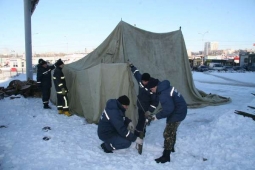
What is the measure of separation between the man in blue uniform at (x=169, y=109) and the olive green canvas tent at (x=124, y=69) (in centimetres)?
194

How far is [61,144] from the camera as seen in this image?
Result: 191 inches

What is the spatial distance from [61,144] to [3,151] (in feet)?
3.56

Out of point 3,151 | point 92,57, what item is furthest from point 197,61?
point 3,151

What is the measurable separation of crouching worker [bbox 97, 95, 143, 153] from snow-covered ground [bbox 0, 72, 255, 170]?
200 millimetres

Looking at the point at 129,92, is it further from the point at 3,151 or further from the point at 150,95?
the point at 3,151

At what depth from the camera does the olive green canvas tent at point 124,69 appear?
6.10 meters

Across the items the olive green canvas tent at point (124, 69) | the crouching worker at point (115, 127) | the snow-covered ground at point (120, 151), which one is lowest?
the snow-covered ground at point (120, 151)

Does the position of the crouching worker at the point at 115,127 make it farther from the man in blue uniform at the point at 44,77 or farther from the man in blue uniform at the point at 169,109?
the man in blue uniform at the point at 44,77

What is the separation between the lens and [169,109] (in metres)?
3.95

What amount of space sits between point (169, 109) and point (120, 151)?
140cm

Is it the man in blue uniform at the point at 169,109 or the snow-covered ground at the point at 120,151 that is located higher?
the man in blue uniform at the point at 169,109

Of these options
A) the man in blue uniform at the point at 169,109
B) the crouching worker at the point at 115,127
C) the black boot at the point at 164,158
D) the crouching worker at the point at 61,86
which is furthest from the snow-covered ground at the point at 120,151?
the crouching worker at the point at 61,86

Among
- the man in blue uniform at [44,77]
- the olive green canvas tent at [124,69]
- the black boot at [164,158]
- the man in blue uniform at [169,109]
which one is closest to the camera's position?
the man in blue uniform at [169,109]

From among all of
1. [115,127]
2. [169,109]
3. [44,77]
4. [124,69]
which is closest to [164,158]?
[169,109]
